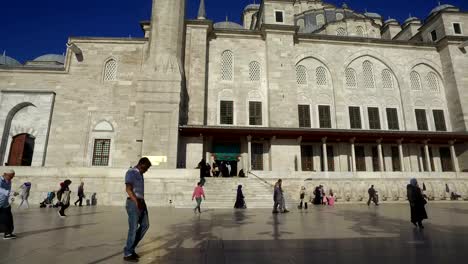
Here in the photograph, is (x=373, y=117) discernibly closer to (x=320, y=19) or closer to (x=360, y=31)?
(x=360, y=31)

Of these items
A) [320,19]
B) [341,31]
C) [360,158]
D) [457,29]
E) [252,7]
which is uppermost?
[252,7]

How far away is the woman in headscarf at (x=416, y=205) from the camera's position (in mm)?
6289

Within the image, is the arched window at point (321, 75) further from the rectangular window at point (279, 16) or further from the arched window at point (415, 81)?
the arched window at point (415, 81)

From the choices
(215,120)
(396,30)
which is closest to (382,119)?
(215,120)

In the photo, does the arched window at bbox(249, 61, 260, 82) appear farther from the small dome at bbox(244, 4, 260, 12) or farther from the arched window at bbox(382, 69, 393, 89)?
the small dome at bbox(244, 4, 260, 12)

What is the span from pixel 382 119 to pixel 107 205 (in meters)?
22.8

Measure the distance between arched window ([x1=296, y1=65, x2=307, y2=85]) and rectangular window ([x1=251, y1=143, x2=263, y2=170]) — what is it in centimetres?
711

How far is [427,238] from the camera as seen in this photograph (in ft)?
16.2

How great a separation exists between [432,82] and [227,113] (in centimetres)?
2011

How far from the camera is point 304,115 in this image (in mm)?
22453

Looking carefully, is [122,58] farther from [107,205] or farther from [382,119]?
[382,119]

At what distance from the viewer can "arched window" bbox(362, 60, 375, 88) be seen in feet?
78.7

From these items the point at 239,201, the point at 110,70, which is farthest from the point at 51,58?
the point at 239,201

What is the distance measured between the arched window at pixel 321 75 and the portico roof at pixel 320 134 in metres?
5.64
